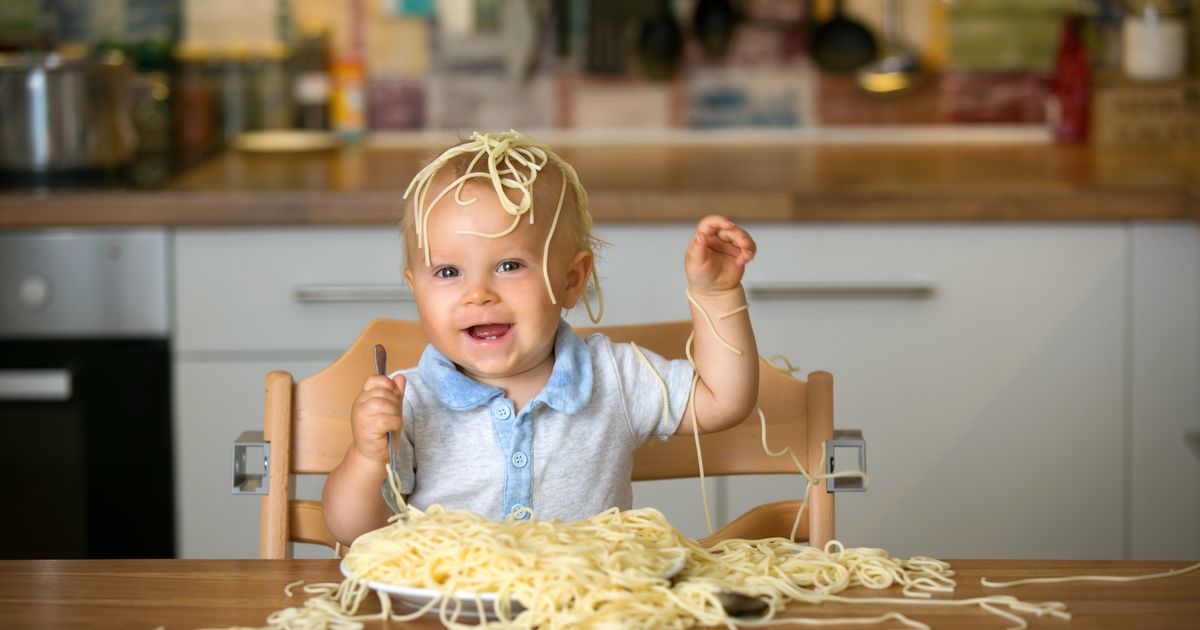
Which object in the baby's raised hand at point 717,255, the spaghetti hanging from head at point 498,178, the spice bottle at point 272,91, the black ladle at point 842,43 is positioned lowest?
the baby's raised hand at point 717,255

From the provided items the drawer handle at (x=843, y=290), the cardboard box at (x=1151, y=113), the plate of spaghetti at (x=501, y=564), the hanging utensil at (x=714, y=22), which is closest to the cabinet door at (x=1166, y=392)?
the drawer handle at (x=843, y=290)

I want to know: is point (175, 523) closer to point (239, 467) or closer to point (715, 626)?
point (239, 467)

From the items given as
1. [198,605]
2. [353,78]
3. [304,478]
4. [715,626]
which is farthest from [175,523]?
[715,626]

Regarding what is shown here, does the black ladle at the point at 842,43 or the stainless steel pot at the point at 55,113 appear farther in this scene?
the black ladle at the point at 842,43

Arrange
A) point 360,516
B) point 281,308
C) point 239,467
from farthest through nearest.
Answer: point 281,308, point 239,467, point 360,516

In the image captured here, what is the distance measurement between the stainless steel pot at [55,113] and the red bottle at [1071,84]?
1549mm

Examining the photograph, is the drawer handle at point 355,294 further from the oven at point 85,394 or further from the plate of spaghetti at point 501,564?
the plate of spaghetti at point 501,564

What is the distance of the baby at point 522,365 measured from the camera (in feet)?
3.82

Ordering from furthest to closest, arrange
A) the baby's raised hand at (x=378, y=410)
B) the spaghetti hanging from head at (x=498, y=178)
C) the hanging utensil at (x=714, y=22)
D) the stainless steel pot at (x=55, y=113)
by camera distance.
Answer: the hanging utensil at (x=714, y=22) → the stainless steel pot at (x=55, y=113) → the spaghetti hanging from head at (x=498, y=178) → the baby's raised hand at (x=378, y=410)

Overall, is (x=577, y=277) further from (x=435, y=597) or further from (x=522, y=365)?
(x=435, y=597)

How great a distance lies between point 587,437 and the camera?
50.3 inches

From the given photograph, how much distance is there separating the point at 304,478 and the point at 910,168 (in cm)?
102

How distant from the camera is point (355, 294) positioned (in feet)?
6.97

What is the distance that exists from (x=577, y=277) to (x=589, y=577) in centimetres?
40
